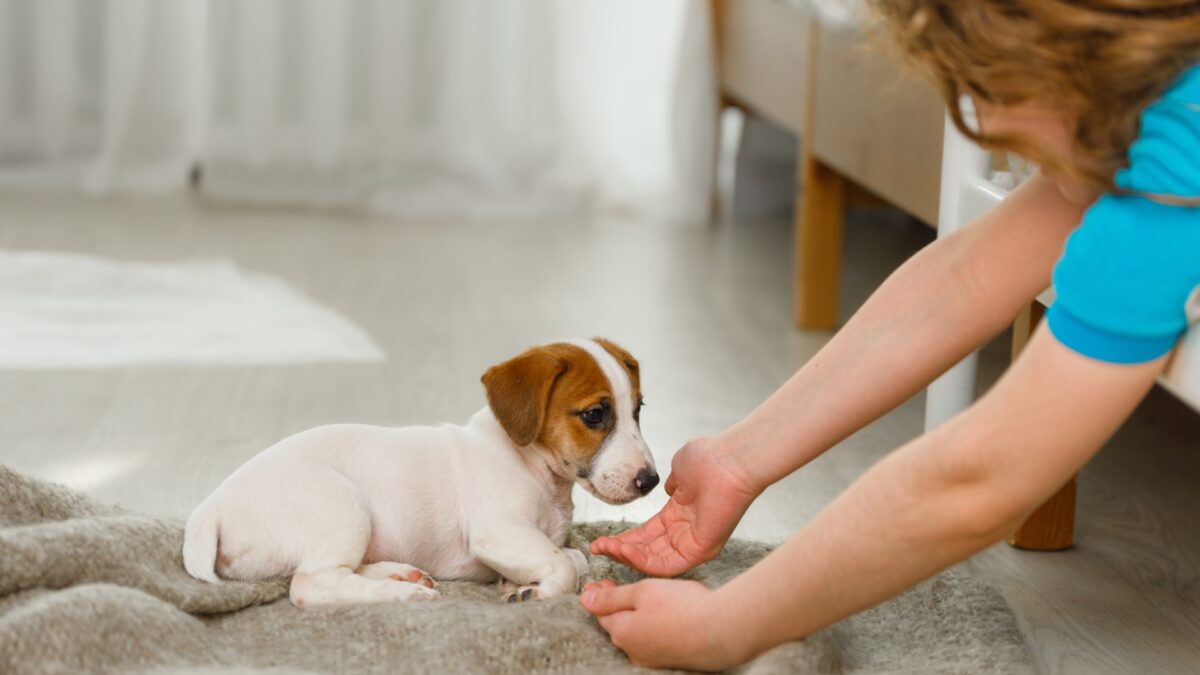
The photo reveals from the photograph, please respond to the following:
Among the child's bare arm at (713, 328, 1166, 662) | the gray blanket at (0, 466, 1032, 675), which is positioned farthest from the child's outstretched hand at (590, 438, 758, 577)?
the child's bare arm at (713, 328, 1166, 662)

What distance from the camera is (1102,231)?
3.08 ft

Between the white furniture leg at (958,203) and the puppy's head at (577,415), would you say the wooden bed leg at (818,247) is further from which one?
the puppy's head at (577,415)

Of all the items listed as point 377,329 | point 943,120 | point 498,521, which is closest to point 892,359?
point 498,521

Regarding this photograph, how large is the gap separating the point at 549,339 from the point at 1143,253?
1499mm

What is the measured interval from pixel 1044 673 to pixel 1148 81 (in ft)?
1.90

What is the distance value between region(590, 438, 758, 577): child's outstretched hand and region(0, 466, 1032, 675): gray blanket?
12 centimetres

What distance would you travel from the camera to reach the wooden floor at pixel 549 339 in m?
1.53

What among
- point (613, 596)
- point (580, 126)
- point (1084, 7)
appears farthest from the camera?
point (580, 126)

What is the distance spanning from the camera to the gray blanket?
1.10 metres

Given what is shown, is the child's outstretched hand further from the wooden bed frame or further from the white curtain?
the white curtain

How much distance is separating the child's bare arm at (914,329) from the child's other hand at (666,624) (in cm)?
19

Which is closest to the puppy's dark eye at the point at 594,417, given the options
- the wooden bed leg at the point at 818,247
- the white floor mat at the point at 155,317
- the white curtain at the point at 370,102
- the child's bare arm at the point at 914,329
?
the child's bare arm at the point at 914,329

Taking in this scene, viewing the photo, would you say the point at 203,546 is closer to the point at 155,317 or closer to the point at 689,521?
the point at 689,521

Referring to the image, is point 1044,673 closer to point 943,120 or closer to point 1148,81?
point 1148,81
